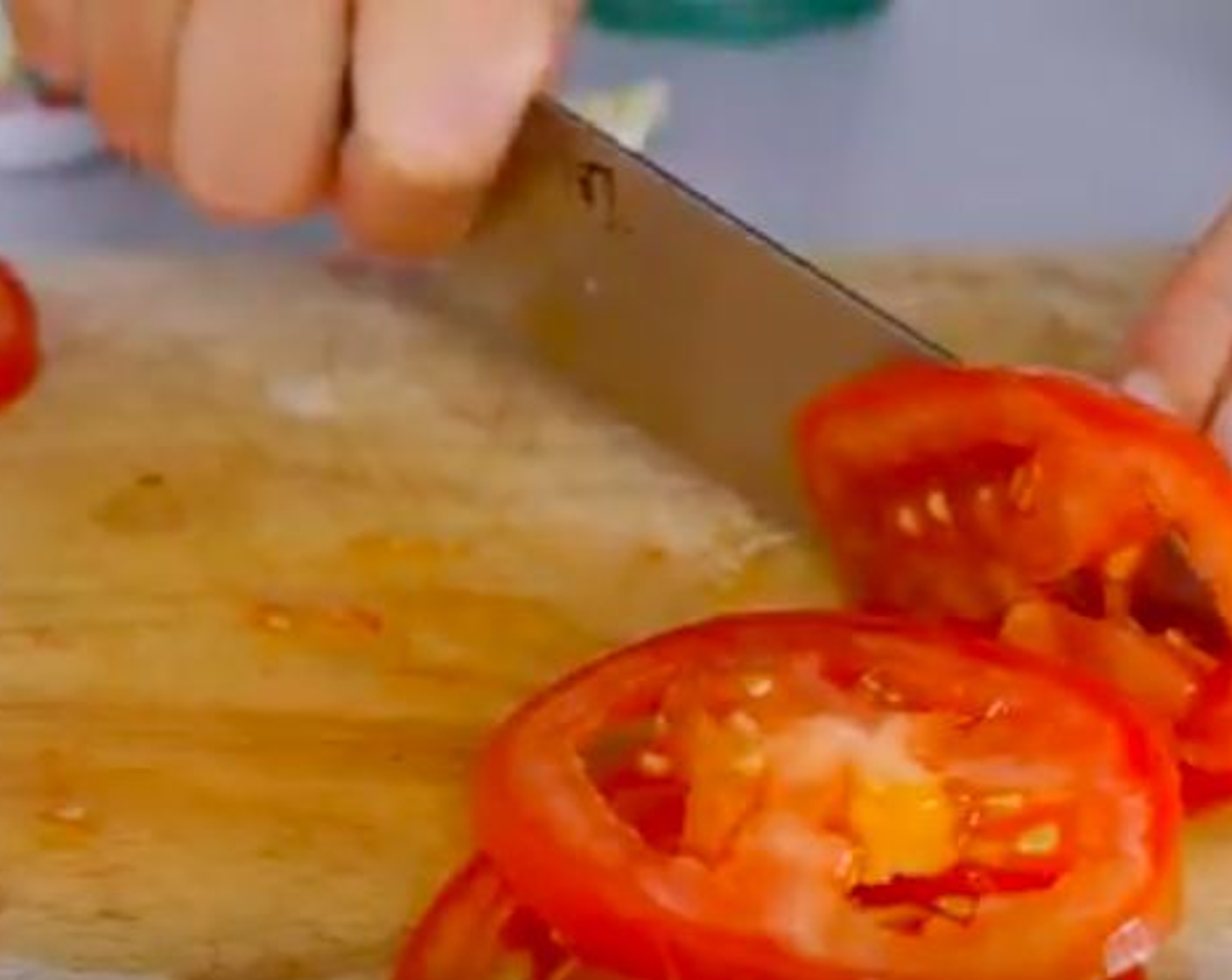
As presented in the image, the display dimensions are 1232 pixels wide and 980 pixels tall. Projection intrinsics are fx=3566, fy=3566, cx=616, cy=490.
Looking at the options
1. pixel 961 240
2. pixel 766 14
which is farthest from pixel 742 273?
pixel 766 14

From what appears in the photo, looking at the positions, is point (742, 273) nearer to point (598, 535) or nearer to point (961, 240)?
point (598, 535)

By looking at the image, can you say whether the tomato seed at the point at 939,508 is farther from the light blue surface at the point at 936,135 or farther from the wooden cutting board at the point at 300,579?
the light blue surface at the point at 936,135

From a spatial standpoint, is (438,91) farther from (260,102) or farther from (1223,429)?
(1223,429)

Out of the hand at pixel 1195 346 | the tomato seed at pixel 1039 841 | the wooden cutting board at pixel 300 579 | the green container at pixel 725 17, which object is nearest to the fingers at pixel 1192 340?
the hand at pixel 1195 346

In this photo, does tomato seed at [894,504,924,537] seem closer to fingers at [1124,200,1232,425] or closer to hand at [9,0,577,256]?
A: fingers at [1124,200,1232,425]

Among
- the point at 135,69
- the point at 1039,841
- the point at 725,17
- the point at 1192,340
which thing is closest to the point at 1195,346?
the point at 1192,340

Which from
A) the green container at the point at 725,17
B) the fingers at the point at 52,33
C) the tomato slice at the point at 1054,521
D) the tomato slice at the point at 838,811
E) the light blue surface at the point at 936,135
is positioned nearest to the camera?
the tomato slice at the point at 838,811

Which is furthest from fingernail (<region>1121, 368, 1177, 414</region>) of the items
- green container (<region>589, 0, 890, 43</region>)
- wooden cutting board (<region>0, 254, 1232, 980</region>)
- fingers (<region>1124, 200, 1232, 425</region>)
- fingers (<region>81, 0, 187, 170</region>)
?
green container (<region>589, 0, 890, 43</region>)
